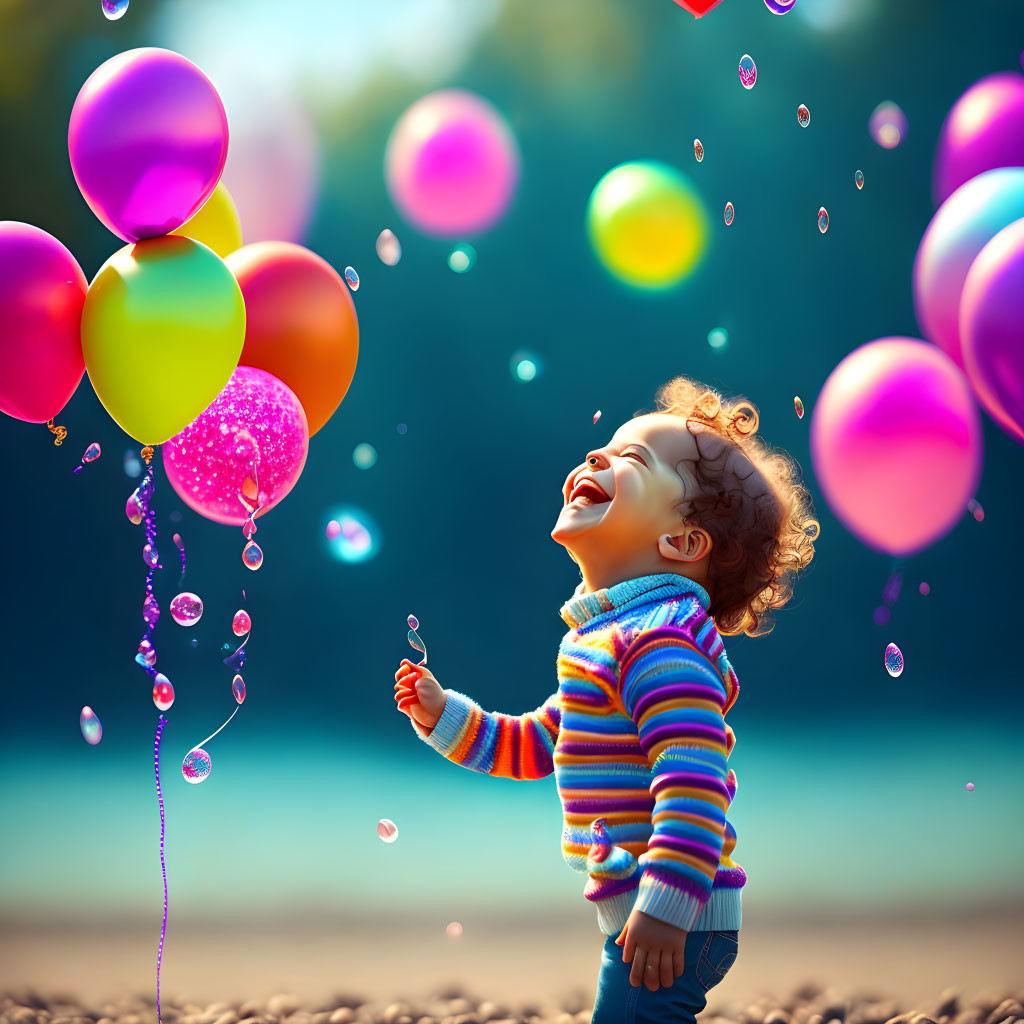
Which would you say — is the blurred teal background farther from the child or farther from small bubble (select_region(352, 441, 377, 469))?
the child

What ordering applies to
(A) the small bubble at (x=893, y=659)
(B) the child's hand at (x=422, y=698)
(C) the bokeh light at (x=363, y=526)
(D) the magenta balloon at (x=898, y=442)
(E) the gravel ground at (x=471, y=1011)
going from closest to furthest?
(B) the child's hand at (x=422, y=698) → (D) the magenta balloon at (x=898, y=442) → (E) the gravel ground at (x=471, y=1011) → (A) the small bubble at (x=893, y=659) → (C) the bokeh light at (x=363, y=526)

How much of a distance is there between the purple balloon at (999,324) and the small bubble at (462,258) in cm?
101

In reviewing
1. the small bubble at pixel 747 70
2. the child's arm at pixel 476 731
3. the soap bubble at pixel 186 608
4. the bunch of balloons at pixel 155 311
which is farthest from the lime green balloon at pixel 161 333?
the small bubble at pixel 747 70

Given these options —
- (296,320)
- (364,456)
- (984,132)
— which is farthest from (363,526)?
(984,132)

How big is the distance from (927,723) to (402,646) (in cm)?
100

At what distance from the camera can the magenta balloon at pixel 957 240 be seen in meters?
1.74

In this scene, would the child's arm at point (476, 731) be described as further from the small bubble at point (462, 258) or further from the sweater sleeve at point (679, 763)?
the small bubble at point (462, 258)

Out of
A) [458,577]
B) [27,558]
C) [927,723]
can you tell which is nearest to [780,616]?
[927,723]

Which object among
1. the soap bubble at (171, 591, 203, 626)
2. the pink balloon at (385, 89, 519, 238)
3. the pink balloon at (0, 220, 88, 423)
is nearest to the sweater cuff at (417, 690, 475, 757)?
the soap bubble at (171, 591, 203, 626)

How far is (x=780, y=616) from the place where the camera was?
2.29 m

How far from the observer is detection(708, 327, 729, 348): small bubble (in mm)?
2307

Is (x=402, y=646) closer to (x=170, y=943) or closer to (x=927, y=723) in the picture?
(x=170, y=943)

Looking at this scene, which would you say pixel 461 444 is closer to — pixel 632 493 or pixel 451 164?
pixel 451 164

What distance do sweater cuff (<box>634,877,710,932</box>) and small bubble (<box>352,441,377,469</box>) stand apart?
1.42 metres
